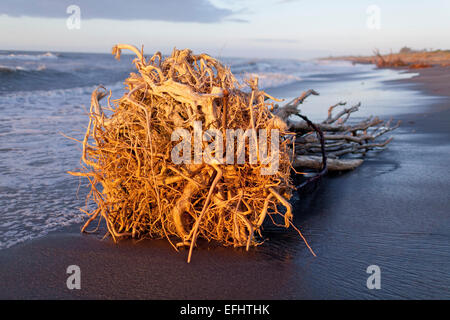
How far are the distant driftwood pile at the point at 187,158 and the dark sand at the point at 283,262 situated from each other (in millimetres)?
192

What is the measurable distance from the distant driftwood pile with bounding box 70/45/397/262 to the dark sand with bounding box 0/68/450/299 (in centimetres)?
19

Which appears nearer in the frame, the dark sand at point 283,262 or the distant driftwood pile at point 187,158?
the dark sand at point 283,262

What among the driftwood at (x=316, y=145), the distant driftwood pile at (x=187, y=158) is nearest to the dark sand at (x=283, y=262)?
the distant driftwood pile at (x=187, y=158)

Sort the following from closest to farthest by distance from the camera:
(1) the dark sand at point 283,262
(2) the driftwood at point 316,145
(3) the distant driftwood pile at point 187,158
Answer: (1) the dark sand at point 283,262 → (3) the distant driftwood pile at point 187,158 → (2) the driftwood at point 316,145

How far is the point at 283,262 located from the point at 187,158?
99 centimetres

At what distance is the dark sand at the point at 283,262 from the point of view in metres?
2.31

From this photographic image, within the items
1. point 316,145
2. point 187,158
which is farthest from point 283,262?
point 316,145

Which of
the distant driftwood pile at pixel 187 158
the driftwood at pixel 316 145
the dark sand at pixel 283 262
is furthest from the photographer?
the driftwood at pixel 316 145

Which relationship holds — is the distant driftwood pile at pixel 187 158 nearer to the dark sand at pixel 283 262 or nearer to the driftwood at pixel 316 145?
the dark sand at pixel 283 262

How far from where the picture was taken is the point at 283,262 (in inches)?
104

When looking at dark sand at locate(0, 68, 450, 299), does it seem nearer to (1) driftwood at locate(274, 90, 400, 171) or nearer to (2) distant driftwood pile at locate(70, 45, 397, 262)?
(2) distant driftwood pile at locate(70, 45, 397, 262)

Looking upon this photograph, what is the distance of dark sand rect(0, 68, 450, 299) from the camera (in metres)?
2.31

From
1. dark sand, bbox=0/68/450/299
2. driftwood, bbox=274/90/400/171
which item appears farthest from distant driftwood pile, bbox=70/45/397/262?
driftwood, bbox=274/90/400/171
